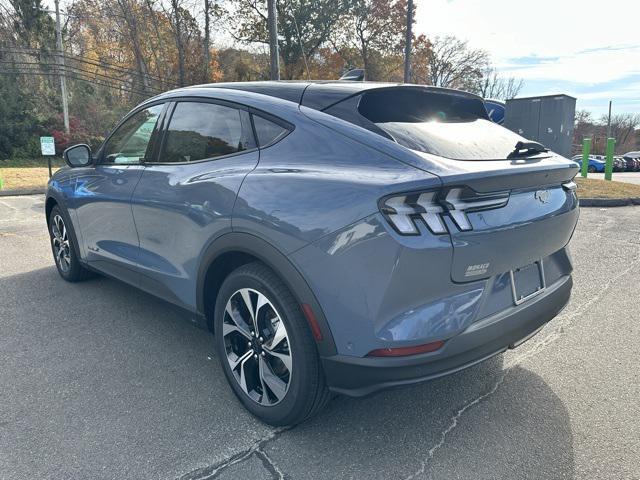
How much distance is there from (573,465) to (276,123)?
216 centimetres

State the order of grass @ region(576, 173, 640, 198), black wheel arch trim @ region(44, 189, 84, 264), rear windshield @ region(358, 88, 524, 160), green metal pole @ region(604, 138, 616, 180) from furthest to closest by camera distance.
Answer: green metal pole @ region(604, 138, 616, 180)
grass @ region(576, 173, 640, 198)
black wheel arch trim @ region(44, 189, 84, 264)
rear windshield @ region(358, 88, 524, 160)

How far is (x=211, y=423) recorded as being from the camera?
2492 millimetres

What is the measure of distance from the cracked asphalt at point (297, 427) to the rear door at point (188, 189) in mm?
340

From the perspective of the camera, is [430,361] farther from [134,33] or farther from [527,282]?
[134,33]

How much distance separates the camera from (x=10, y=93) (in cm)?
2162

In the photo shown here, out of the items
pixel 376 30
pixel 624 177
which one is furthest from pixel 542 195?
pixel 376 30

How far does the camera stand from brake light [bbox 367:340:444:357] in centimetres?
192

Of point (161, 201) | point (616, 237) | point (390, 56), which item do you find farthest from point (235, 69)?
point (161, 201)

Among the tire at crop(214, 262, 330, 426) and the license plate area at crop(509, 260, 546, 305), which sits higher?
the license plate area at crop(509, 260, 546, 305)

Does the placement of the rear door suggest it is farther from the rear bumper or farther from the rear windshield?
the rear bumper

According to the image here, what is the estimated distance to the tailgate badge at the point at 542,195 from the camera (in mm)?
2332

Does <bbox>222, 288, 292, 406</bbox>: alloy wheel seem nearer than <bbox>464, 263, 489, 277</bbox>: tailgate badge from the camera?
No

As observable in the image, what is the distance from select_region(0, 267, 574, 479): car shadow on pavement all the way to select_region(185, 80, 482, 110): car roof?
1500 mm

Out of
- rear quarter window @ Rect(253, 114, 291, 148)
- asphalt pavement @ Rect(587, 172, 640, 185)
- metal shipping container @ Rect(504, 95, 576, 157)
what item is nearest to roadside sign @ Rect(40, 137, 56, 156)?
rear quarter window @ Rect(253, 114, 291, 148)
